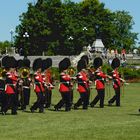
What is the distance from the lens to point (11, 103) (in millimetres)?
23266

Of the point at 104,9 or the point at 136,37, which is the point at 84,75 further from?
the point at 136,37

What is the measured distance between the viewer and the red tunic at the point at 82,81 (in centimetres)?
2583

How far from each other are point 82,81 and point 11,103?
12.6ft

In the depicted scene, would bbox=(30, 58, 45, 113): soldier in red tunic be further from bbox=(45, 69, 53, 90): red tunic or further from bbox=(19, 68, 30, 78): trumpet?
bbox=(19, 68, 30, 78): trumpet

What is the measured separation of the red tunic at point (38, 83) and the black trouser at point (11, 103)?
3.31 ft

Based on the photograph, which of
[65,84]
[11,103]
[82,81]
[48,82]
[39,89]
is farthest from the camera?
[82,81]

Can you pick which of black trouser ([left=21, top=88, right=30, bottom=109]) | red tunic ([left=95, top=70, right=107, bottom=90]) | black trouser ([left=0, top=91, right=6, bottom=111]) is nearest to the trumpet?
black trouser ([left=21, top=88, right=30, bottom=109])

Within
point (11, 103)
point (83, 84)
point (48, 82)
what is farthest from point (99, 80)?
point (11, 103)

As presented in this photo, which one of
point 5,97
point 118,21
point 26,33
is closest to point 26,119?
point 5,97

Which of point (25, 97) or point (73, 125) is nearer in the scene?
point (73, 125)

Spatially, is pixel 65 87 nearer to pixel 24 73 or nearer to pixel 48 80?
pixel 48 80

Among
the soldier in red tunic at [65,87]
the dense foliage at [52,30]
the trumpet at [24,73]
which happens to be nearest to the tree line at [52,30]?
the dense foliage at [52,30]

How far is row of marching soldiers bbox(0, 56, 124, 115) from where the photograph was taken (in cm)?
2342

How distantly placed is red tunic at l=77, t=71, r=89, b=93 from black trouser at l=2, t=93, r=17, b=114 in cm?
348
